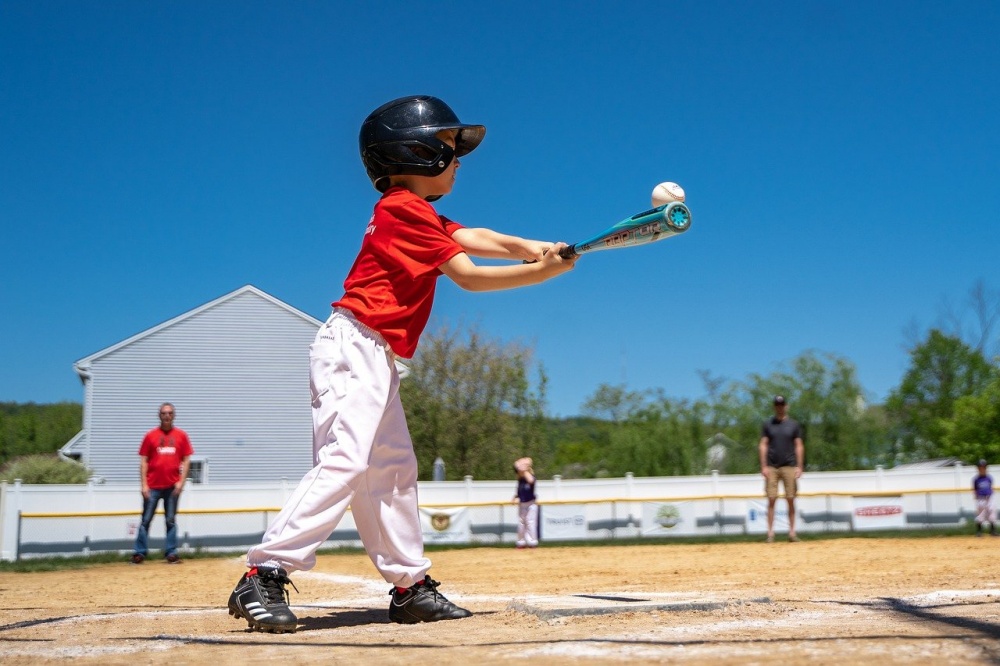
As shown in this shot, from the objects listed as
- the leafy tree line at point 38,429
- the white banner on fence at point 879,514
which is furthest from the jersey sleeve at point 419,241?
the leafy tree line at point 38,429

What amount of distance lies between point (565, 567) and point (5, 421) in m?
89.0

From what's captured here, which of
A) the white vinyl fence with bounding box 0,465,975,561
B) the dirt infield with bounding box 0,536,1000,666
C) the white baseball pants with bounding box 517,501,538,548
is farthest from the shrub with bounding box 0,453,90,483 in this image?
the dirt infield with bounding box 0,536,1000,666

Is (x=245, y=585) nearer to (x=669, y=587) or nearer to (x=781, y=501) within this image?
(x=669, y=587)

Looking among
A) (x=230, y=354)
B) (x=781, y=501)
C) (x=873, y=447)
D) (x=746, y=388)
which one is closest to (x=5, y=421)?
(x=230, y=354)

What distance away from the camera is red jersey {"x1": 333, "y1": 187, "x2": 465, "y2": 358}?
4.02m

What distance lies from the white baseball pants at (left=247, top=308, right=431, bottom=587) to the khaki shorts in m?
8.77

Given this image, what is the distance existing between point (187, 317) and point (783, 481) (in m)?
26.3

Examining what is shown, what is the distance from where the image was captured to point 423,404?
1491 inches

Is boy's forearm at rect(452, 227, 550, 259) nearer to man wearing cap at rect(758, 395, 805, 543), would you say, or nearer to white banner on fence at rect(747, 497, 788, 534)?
man wearing cap at rect(758, 395, 805, 543)

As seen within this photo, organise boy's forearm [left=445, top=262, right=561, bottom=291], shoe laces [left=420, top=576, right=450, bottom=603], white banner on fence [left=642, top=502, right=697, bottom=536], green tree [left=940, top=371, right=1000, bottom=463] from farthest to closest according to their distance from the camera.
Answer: green tree [left=940, top=371, right=1000, bottom=463], white banner on fence [left=642, top=502, right=697, bottom=536], shoe laces [left=420, top=576, right=450, bottom=603], boy's forearm [left=445, top=262, right=561, bottom=291]

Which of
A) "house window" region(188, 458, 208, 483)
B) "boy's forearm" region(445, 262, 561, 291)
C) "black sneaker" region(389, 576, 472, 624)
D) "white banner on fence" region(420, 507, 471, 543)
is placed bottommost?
"white banner on fence" region(420, 507, 471, 543)

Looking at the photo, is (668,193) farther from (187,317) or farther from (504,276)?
(187,317)

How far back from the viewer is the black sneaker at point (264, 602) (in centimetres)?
366

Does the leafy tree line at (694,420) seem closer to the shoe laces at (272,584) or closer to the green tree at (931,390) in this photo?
the green tree at (931,390)
